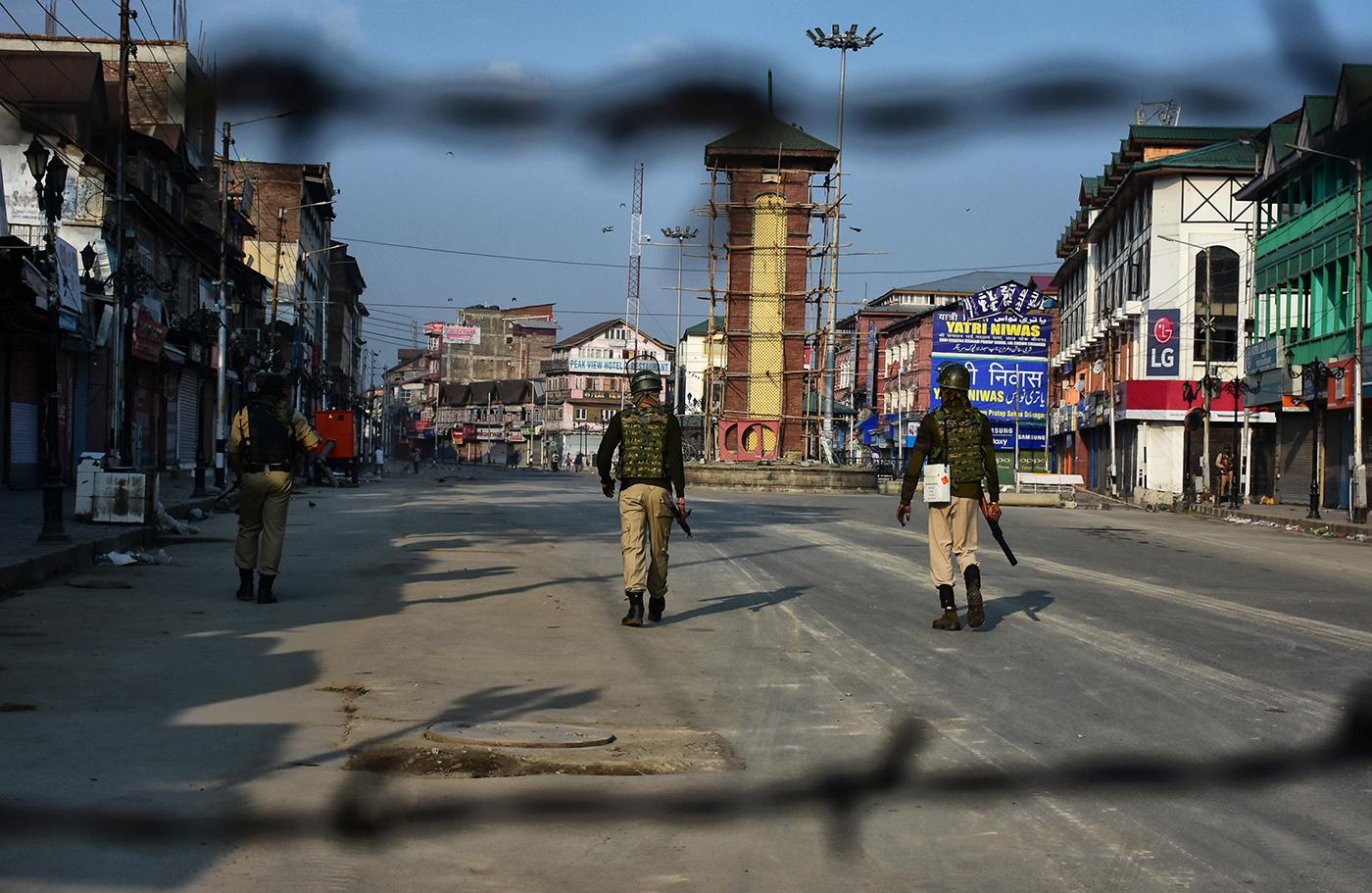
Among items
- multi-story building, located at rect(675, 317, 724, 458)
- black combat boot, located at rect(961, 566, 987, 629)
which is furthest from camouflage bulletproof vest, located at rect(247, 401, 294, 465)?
multi-story building, located at rect(675, 317, 724, 458)

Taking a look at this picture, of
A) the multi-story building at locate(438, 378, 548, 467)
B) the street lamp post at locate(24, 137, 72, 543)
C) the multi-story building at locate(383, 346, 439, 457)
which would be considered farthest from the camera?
the multi-story building at locate(383, 346, 439, 457)

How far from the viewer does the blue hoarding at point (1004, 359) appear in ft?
168

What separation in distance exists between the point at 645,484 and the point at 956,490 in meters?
2.47

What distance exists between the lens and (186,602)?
492 inches

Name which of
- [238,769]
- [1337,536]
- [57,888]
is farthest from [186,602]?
[1337,536]

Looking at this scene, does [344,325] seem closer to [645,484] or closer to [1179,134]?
[1179,134]

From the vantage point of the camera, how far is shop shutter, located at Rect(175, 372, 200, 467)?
51812 mm

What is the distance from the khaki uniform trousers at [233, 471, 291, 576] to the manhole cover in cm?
594

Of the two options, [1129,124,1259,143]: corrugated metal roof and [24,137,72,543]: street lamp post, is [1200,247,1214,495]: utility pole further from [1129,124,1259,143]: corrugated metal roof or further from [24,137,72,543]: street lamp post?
[24,137,72,543]: street lamp post

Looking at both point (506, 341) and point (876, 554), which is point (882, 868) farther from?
point (506, 341)

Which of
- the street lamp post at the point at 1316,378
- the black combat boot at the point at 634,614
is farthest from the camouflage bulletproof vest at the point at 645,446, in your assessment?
the street lamp post at the point at 1316,378

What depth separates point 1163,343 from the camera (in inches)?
2427

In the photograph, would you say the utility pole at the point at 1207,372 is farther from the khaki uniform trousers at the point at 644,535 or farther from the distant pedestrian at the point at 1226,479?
the khaki uniform trousers at the point at 644,535

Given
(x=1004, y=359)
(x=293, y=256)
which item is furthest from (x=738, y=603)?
(x=293, y=256)
